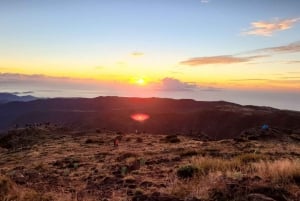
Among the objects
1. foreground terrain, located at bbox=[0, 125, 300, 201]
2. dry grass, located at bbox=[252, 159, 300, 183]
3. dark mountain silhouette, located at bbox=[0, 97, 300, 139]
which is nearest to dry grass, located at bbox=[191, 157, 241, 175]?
foreground terrain, located at bbox=[0, 125, 300, 201]

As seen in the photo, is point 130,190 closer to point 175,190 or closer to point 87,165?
point 175,190

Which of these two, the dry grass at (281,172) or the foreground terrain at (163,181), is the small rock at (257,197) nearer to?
the foreground terrain at (163,181)

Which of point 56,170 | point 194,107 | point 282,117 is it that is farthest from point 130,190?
point 194,107

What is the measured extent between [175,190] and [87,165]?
10.3 meters

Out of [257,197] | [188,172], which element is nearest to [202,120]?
[188,172]

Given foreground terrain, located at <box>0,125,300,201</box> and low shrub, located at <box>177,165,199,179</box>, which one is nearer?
foreground terrain, located at <box>0,125,300,201</box>

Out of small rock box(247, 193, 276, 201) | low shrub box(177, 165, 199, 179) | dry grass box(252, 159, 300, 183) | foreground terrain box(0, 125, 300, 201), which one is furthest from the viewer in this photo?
low shrub box(177, 165, 199, 179)

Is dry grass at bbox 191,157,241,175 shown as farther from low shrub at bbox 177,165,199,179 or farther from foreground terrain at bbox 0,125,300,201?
low shrub at bbox 177,165,199,179

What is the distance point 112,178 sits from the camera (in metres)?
13.3

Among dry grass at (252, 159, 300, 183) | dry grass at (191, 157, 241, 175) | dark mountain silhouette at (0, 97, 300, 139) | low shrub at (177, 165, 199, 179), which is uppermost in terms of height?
dry grass at (252, 159, 300, 183)

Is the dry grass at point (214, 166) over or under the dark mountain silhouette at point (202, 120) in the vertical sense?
over

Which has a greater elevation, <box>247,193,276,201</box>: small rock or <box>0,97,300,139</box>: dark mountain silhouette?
<box>247,193,276,201</box>: small rock

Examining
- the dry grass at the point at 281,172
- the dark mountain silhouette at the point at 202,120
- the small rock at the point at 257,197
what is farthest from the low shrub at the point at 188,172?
the dark mountain silhouette at the point at 202,120

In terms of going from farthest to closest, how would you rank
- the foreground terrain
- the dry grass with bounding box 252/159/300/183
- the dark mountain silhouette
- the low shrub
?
the dark mountain silhouette, the low shrub, the dry grass with bounding box 252/159/300/183, the foreground terrain
